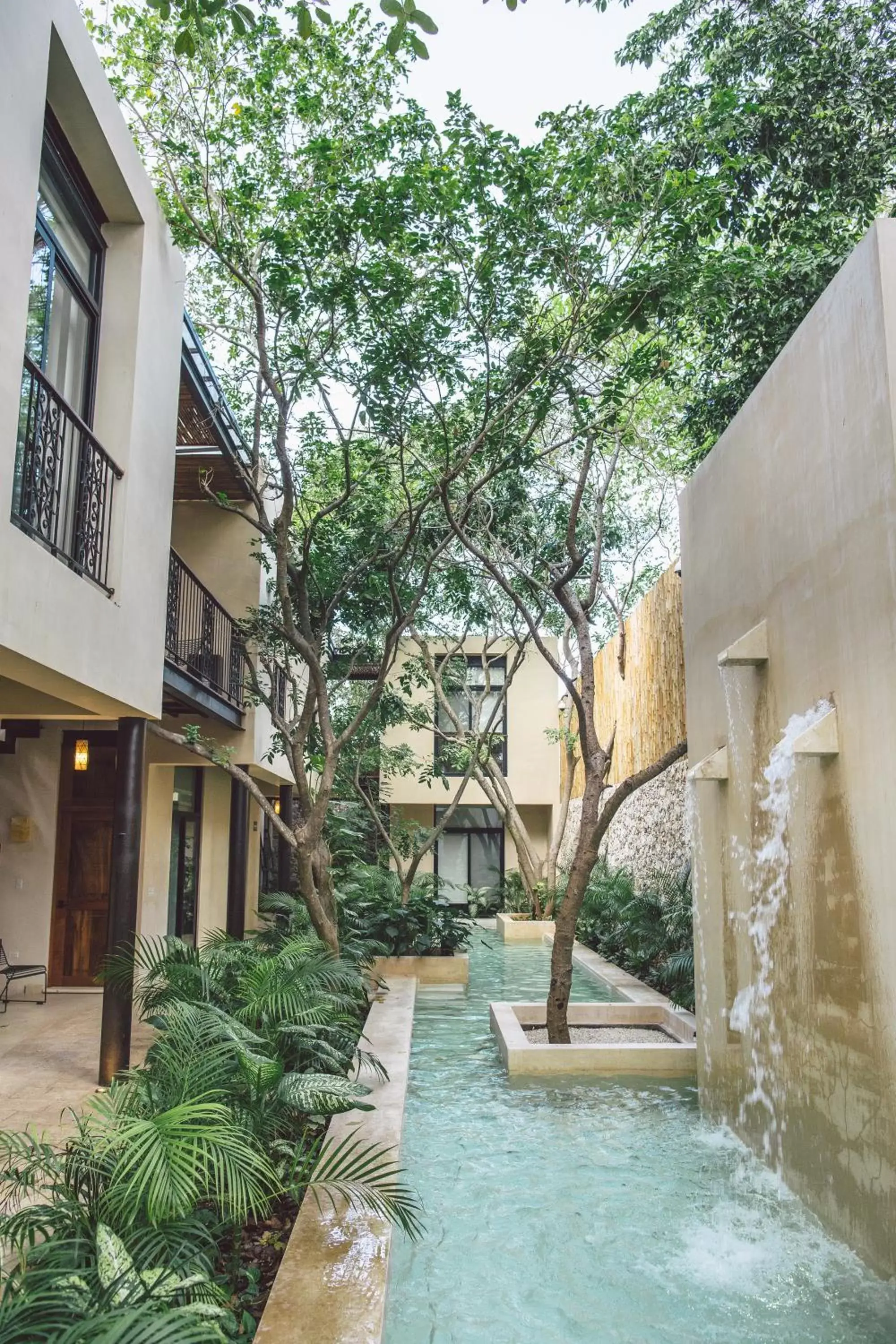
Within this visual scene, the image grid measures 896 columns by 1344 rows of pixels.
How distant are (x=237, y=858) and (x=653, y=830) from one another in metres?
5.68

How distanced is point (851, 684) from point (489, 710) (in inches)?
712

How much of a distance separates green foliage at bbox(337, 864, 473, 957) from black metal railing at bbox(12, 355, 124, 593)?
604 centimetres

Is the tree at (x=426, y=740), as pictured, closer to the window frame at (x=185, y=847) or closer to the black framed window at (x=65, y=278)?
the window frame at (x=185, y=847)

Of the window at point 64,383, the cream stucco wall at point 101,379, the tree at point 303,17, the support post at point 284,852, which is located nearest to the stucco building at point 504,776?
the support post at point 284,852

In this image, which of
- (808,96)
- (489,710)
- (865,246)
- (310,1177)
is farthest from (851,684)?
(489,710)

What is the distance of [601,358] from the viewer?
7.96 metres

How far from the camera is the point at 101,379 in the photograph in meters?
6.63

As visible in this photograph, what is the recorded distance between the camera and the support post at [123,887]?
248 inches

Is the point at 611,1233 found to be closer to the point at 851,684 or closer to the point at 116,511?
the point at 851,684

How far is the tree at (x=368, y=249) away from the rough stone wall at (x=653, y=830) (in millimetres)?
4121

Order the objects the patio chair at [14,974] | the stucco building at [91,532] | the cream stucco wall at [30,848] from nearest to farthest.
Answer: the stucco building at [91,532] < the patio chair at [14,974] < the cream stucco wall at [30,848]

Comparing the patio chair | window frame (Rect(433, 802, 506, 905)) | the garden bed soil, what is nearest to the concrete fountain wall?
the garden bed soil

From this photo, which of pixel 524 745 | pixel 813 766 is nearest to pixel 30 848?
pixel 813 766

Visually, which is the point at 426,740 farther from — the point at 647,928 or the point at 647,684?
the point at 647,928
